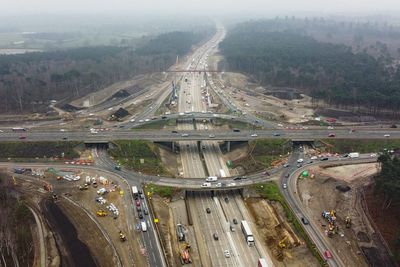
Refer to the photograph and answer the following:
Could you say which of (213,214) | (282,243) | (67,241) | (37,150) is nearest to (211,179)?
(213,214)

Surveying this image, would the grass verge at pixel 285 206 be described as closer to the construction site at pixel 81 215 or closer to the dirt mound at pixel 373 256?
the dirt mound at pixel 373 256

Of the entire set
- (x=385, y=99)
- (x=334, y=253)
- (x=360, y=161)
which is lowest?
(x=334, y=253)

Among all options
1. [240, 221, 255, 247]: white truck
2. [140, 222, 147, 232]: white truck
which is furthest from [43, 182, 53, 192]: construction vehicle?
[240, 221, 255, 247]: white truck

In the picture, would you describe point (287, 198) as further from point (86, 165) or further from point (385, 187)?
point (86, 165)

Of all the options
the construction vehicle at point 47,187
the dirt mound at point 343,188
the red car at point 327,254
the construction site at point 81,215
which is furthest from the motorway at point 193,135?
the red car at point 327,254

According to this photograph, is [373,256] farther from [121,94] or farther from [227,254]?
[121,94]

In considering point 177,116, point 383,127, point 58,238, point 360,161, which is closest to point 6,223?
point 58,238

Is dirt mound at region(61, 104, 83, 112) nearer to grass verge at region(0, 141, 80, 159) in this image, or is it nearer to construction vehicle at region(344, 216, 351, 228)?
grass verge at region(0, 141, 80, 159)
